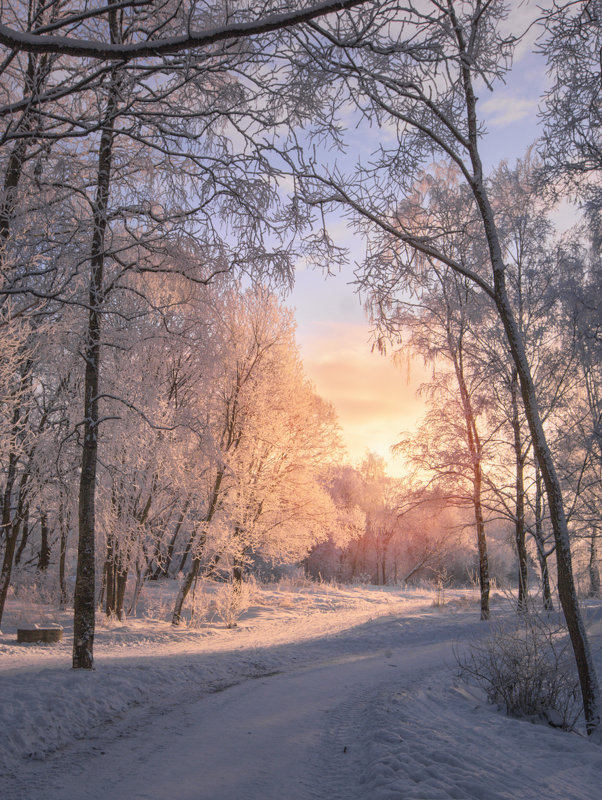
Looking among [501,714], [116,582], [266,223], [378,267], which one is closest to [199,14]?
[266,223]

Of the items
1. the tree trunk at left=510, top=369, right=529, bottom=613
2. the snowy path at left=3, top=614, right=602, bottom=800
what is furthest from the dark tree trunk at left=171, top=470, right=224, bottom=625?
the tree trunk at left=510, top=369, right=529, bottom=613

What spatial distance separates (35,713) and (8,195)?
200 inches

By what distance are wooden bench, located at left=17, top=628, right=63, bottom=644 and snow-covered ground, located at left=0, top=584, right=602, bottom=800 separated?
71cm

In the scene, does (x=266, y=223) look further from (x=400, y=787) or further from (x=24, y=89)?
(x=400, y=787)

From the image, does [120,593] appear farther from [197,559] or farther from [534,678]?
[534,678]

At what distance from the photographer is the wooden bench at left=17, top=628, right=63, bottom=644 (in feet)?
32.9

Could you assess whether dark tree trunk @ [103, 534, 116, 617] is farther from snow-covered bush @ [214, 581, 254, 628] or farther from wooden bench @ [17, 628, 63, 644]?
wooden bench @ [17, 628, 63, 644]

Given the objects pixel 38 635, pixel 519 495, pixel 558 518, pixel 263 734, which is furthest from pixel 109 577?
pixel 558 518

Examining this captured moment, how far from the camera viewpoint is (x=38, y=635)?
10.1 meters

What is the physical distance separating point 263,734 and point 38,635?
7317 mm

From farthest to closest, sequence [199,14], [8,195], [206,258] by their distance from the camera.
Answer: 1. [206,258]
2. [8,195]
3. [199,14]

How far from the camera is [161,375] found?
1358cm

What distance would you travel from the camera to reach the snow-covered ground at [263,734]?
141 inches

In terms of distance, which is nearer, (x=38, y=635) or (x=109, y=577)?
(x=38, y=635)
